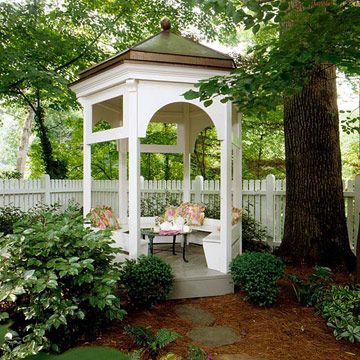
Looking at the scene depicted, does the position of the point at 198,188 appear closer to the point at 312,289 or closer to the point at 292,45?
the point at 312,289

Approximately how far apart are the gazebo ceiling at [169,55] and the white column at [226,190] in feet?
1.84

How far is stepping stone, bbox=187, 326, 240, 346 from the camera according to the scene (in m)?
3.36

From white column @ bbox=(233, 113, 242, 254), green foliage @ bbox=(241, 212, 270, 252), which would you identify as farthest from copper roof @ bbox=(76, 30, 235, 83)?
green foliage @ bbox=(241, 212, 270, 252)

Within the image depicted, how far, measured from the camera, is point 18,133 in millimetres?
29734

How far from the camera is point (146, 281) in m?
3.97

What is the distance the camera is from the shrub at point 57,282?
112 inches

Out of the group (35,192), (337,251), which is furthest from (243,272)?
(35,192)

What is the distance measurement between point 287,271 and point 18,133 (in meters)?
28.6

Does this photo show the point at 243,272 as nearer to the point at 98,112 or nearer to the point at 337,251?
the point at 337,251

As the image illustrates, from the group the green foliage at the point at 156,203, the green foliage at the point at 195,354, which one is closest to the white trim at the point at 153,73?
the green foliage at the point at 195,354

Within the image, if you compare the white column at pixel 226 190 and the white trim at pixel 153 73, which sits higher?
the white trim at pixel 153 73

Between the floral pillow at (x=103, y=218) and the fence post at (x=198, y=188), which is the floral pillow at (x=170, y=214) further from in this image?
the fence post at (x=198, y=188)

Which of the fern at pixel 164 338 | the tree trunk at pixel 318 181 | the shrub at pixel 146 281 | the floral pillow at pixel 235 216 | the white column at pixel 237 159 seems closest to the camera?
the fern at pixel 164 338

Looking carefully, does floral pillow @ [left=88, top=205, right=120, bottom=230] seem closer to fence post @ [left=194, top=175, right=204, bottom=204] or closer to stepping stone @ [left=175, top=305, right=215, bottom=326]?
stepping stone @ [left=175, top=305, right=215, bottom=326]
